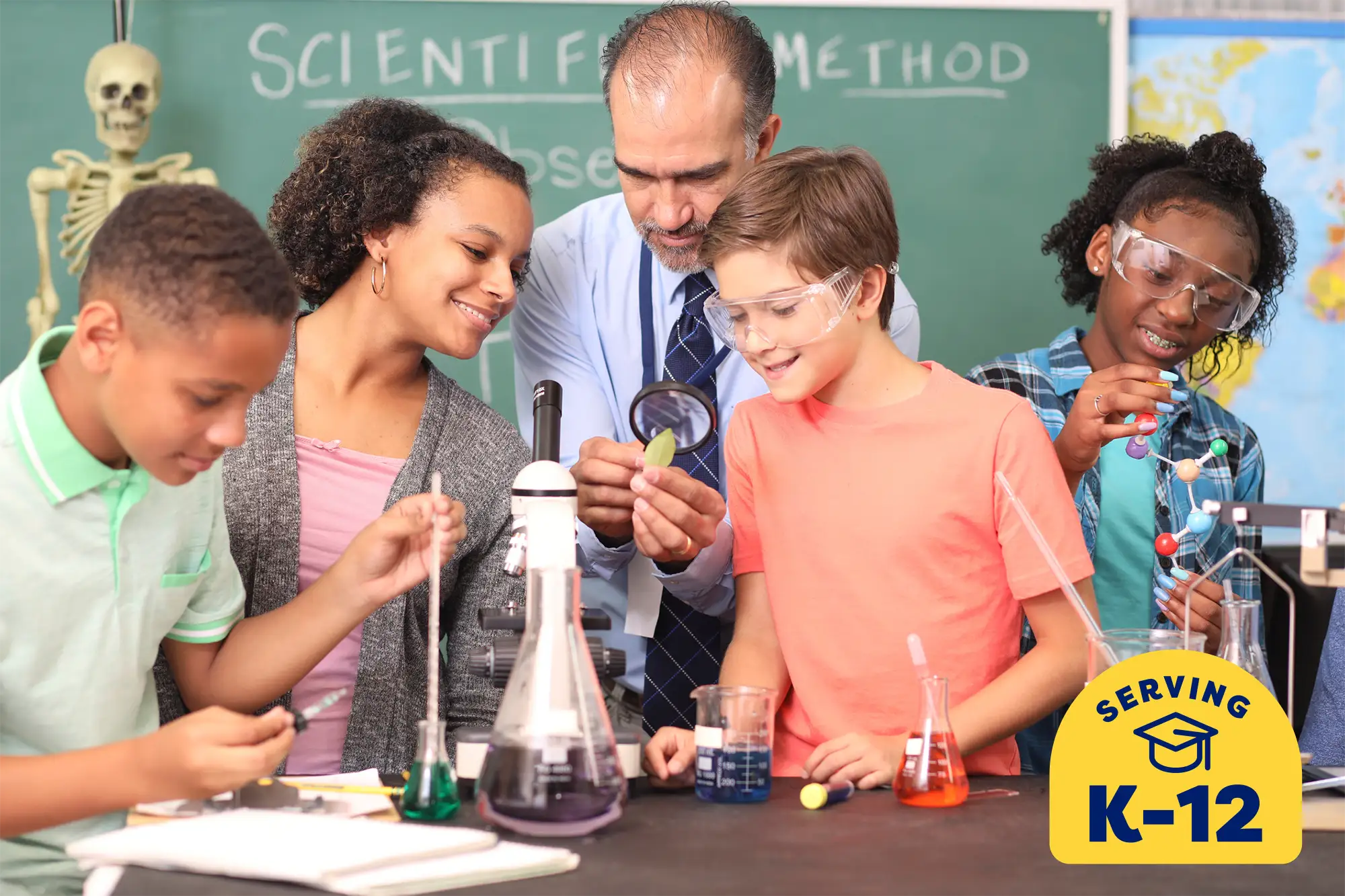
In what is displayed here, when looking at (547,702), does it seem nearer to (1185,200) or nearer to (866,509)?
(866,509)

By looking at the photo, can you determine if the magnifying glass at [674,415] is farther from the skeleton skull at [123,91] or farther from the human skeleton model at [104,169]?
the skeleton skull at [123,91]

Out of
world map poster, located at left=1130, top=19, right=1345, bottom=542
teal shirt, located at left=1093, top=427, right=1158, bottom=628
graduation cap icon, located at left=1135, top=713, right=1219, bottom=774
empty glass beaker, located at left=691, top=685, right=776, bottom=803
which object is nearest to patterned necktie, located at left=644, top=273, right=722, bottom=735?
teal shirt, located at left=1093, top=427, right=1158, bottom=628

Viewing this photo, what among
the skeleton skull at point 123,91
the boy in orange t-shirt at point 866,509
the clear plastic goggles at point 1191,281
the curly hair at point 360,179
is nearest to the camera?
the boy in orange t-shirt at point 866,509

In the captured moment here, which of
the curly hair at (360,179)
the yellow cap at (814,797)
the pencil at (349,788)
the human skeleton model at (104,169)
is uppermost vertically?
the human skeleton model at (104,169)

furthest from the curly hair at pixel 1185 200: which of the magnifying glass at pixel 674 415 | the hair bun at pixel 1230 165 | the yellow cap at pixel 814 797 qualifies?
the yellow cap at pixel 814 797

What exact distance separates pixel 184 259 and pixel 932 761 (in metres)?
0.86

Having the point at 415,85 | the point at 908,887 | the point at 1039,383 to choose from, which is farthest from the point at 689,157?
the point at 415,85

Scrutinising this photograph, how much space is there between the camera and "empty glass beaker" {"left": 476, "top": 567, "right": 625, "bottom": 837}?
110 centimetres

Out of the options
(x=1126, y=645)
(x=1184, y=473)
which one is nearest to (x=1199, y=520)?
(x=1184, y=473)

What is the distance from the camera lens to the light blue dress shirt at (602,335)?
2.07m

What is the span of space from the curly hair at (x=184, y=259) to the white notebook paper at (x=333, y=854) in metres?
0.47

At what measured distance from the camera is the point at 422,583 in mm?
1725

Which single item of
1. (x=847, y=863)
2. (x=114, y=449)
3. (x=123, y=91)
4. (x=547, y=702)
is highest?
(x=123, y=91)

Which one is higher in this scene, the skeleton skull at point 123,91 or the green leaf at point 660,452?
the skeleton skull at point 123,91
